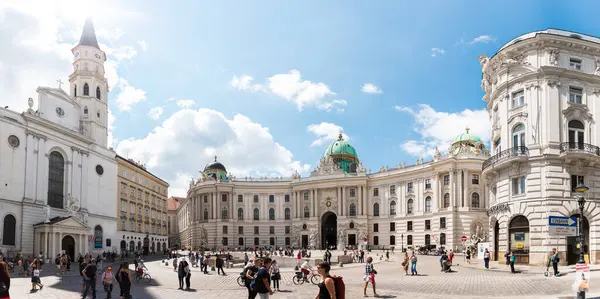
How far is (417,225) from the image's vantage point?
80062mm

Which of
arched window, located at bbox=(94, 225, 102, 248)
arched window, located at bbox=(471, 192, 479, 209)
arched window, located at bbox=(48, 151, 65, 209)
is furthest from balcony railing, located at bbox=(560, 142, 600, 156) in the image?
arched window, located at bbox=(94, 225, 102, 248)

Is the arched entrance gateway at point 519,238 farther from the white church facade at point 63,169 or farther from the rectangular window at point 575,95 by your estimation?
the white church facade at point 63,169

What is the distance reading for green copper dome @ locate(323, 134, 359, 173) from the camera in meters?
101

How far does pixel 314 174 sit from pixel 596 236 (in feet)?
209

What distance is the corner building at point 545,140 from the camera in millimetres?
34906

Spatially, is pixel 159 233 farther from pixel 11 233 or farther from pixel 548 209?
pixel 548 209

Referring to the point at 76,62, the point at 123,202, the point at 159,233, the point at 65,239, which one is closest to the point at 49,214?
the point at 65,239

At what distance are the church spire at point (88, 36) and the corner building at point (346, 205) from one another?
1442 inches

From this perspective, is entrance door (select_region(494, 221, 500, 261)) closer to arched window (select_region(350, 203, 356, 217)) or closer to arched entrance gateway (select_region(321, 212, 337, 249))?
arched window (select_region(350, 203, 356, 217))

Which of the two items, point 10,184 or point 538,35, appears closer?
point 538,35

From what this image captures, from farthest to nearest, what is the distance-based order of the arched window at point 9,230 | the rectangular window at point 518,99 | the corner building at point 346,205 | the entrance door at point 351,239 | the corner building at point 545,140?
the entrance door at point 351,239 → the corner building at point 346,205 → the arched window at point 9,230 → the rectangular window at point 518,99 → the corner building at point 545,140

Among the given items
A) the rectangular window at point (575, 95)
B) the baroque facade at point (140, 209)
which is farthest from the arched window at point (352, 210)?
the rectangular window at point (575, 95)

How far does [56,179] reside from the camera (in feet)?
196

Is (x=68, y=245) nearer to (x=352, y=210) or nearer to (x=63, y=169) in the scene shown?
(x=63, y=169)
